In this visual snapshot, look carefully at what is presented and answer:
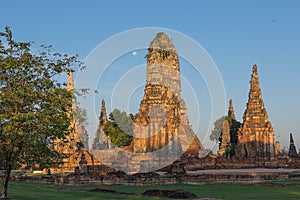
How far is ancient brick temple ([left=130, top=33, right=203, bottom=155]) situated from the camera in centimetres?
4872

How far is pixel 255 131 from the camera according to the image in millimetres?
61469

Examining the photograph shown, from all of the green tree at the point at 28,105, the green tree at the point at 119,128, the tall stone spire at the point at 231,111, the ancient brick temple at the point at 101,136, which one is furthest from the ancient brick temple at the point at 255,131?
the green tree at the point at 28,105

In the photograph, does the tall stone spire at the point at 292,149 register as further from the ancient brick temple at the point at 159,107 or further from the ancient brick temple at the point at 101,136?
the ancient brick temple at the point at 101,136

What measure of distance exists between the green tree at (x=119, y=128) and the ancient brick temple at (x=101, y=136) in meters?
1.50

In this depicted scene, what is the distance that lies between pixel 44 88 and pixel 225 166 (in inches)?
1523

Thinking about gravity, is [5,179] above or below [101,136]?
below

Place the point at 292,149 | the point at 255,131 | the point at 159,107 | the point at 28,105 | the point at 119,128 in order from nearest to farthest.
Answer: the point at 28,105
the point at 159,107
the point at 255,131
the point at 292,149
the point at 119,128

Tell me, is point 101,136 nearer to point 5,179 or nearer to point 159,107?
point 159,107

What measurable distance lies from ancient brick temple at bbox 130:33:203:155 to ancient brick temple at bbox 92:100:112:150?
73.9 ft

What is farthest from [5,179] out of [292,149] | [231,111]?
[231,111]

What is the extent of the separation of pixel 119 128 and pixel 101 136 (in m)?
4.43

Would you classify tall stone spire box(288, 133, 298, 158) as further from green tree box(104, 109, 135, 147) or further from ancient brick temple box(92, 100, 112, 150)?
ancient brick temple box(92, 100, 112, 150)

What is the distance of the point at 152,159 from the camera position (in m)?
47.4

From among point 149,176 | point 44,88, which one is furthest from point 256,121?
point 44,88
